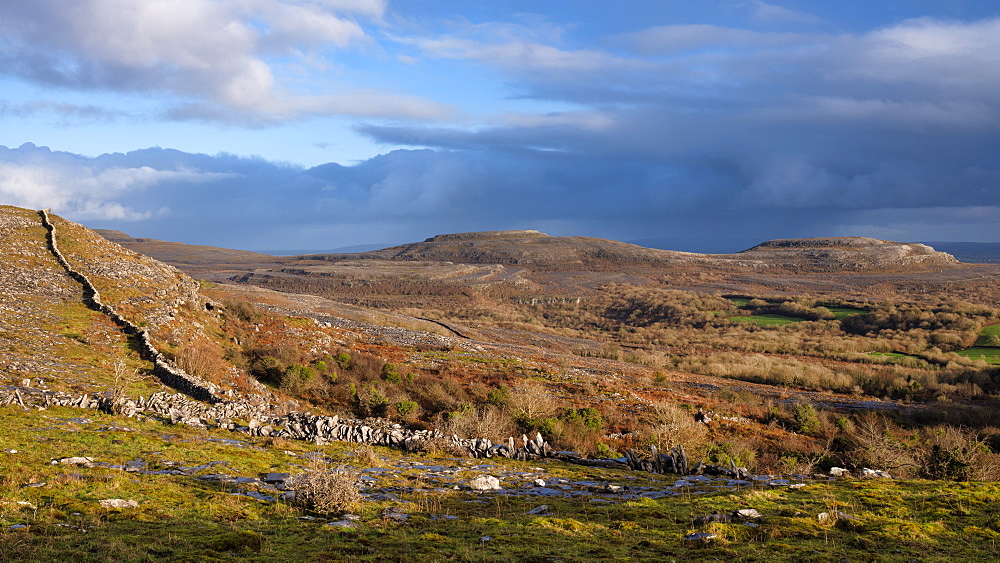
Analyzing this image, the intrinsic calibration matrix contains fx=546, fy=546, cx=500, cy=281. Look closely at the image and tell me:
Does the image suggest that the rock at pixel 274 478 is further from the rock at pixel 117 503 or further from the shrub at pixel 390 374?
the shrub at pixel 390 374

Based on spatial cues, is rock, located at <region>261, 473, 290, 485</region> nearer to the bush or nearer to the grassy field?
the grassy field

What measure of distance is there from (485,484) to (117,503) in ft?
25.9

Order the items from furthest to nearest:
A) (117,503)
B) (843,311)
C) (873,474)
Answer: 1. (843,311)
2. (873,474)
3. (117,503)

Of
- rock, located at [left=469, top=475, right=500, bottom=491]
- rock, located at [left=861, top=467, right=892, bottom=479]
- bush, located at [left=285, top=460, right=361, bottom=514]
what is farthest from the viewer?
rock, located at [left=861, top=467, right=892, bottom=479]

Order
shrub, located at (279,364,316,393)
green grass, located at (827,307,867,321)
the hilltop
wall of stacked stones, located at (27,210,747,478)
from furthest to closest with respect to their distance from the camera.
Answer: green grass, located at (827,307,867,321) → shrub, located at (279,364,316,393) → wall of stacked stones, located at (27,210,747,478) → the hilltop

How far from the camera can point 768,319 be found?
107875 millimetres

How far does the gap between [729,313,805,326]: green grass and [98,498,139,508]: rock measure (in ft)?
353

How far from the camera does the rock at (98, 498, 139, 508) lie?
33.5 feet

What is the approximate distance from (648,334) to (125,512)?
297 ft

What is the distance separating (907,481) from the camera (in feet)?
45.5

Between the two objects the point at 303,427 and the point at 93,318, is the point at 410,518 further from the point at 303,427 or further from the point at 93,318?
the point at 93,318

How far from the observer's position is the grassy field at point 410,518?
28.9ft

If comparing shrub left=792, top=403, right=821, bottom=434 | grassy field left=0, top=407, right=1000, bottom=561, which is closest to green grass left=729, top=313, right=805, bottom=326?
shrub left=792, top=403, right=821, bottom=434

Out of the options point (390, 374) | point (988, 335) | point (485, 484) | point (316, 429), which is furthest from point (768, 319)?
point (485, 484)
